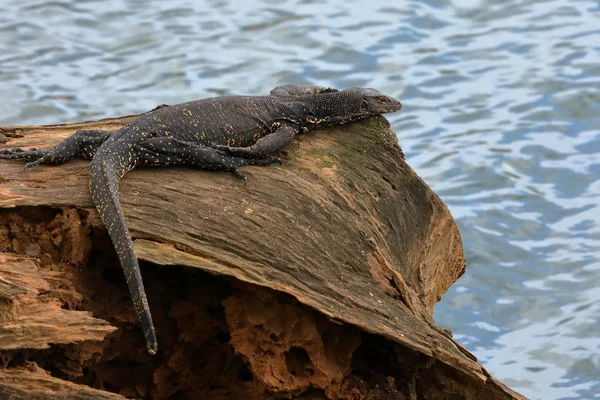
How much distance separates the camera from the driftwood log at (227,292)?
17.4 feet

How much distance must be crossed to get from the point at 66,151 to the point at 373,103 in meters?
2.37

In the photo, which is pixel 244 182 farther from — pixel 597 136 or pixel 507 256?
pixel 597 136

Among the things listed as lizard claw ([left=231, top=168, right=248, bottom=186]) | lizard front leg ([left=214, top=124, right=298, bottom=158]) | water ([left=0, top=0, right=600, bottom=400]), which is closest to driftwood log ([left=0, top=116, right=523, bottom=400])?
lizard claw ([left=231, top=168, right=248, bottom=186])

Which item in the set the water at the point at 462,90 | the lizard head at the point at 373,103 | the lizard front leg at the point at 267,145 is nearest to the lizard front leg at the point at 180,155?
the lizard front leg at the point at 267,145

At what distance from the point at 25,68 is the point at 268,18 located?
3871 mm

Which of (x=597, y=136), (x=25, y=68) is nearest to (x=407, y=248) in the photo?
(x=597, y=136)

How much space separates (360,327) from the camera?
544 cm

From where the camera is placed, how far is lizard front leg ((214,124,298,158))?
20.7 ft

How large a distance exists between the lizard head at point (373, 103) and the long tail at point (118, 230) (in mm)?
2174

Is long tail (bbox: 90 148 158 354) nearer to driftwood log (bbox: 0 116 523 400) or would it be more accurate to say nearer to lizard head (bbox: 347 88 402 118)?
driftwood log (bbox: 0 116 523 400)

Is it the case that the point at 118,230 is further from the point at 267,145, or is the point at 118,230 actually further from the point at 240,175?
the point at 267,145

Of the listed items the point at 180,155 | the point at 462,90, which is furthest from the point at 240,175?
the point at 462,90

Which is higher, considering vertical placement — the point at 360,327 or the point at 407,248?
the point at 407,248

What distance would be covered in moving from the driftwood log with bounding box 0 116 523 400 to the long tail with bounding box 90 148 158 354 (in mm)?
90
